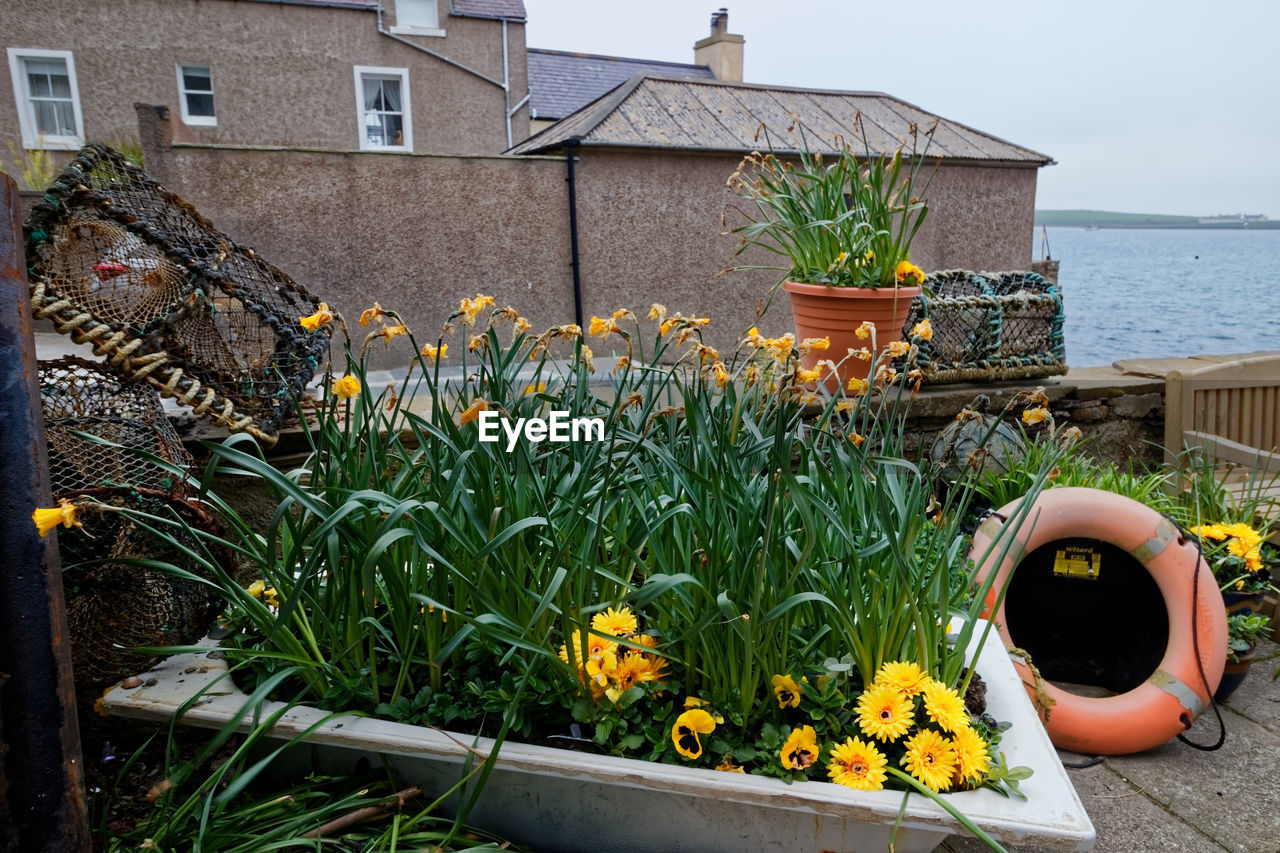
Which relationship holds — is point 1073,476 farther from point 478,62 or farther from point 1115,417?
point 478,62

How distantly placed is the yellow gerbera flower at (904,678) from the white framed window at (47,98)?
387 inches

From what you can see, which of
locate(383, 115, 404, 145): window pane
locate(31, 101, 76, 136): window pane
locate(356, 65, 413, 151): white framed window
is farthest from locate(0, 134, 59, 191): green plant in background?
locate(383, 115, 404, 145): window pane

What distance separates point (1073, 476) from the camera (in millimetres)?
2322

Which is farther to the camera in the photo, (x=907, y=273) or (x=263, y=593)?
(x=907, y=273)

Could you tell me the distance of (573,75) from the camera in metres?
12.2

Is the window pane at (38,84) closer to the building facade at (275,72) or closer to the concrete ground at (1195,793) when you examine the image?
the building facade at (275,72)

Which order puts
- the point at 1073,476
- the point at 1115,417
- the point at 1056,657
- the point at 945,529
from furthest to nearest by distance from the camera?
the point at 1115,417, the point at 1073,476, the point at 1056,657, the point at 945,529

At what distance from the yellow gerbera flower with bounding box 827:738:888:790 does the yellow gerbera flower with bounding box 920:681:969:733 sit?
0.30 ft

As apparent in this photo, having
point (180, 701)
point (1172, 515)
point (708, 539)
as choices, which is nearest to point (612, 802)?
point (708, 539)

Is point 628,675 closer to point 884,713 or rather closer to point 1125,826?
point 884,713

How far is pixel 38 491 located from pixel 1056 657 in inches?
88.3

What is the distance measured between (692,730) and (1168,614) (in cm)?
144

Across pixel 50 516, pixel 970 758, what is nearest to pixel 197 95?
pixel 50 516

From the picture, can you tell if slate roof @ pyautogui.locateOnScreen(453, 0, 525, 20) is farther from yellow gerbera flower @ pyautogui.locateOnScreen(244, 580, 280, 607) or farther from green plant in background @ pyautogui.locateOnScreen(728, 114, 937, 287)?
yellow gerbera flower @ pyautogui.locateOnScreen(244, 580, 280, 607)
